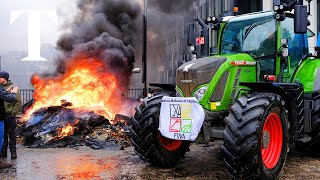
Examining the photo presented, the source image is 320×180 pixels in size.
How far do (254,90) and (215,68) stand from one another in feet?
2.53

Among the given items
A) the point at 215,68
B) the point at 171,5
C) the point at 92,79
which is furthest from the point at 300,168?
the point at 171,5

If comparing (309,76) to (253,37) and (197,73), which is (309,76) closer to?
(253,37)

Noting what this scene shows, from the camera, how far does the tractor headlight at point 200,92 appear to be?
6441 millimetres

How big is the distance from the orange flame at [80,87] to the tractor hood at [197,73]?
5809 millimetres

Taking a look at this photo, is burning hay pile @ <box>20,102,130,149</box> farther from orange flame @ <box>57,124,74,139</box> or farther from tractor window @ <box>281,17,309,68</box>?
tractor window @ <box>281,17,309,68</box>

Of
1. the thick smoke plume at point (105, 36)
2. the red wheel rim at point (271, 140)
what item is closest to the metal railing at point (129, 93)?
the thick smoke plume at point (105, 36)

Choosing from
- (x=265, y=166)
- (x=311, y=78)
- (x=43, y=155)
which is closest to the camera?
(x=265, y=166)

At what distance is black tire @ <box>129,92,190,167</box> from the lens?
272 inches

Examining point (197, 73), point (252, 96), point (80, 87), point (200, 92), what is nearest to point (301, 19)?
point (252, 96)

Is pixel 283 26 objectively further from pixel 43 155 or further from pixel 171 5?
pixel 171 5

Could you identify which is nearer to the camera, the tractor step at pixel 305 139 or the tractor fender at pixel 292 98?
the tractor fender at pixel 292 98

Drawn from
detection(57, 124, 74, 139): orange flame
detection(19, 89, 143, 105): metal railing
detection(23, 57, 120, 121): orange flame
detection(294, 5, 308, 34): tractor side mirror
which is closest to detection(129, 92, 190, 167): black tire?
detection(294, 5, 308, 34): tractor side mirror

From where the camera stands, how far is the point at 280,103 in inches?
243

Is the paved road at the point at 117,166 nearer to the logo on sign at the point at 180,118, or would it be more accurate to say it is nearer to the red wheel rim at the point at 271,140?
the red wheel rim at the point at 271,140
